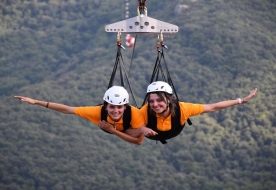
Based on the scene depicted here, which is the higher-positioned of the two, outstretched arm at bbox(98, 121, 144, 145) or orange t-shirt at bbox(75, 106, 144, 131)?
orange t-shirt at bbox(75, 106, 144, 131)

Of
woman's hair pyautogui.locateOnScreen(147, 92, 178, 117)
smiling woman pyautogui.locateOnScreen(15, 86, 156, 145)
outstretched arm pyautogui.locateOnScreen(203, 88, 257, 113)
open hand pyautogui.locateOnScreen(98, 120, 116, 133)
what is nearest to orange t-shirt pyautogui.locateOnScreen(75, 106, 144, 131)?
smiling woman pyautogui.locateOnScreen(15, 86, 156, 145)

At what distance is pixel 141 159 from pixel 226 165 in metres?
5.58

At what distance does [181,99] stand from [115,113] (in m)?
56.7

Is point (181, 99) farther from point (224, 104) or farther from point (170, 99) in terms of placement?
point (170, 99)

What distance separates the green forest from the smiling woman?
48.2 metres

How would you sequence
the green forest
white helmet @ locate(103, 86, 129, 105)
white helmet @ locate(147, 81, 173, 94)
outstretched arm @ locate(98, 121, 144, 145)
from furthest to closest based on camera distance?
the green forest
white helmet @ locate(147, 81, 173, 94)
white helmet @ locate(103, 86, 129, 105)
outstretched arm @ locate(98, 121, 144, 145)

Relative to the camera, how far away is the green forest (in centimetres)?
6881

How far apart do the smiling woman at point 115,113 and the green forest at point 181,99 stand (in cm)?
4824

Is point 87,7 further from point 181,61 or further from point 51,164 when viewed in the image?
point 51,164

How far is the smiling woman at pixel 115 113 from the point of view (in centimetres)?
1816

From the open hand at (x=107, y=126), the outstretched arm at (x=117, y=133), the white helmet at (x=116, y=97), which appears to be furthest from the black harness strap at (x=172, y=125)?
the open hand at (x=107, y=126)

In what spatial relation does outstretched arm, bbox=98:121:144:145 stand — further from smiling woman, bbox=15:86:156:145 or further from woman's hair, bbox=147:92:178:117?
woman's hair, bbox=147:92:178:117

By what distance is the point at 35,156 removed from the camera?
226 feet

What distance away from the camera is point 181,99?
74938 mm
